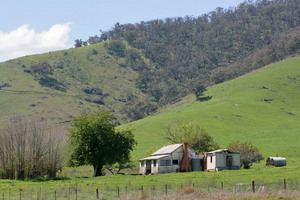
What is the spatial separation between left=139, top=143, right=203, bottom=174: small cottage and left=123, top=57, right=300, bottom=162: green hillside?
67.2ft

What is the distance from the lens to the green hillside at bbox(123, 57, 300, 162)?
10544 cm

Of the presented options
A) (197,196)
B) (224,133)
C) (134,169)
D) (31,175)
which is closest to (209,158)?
(134,169)

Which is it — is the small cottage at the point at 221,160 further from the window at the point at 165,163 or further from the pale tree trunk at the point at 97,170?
the pale tree trunk at the point at 97,170

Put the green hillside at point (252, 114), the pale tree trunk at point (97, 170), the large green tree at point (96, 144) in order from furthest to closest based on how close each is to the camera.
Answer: the green hillside at point (252, 114) → the pale tree trunk at point (97, 170) → the large green tree at point (96, 144)

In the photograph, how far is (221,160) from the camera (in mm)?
65750

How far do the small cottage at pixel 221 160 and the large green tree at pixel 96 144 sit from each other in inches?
525

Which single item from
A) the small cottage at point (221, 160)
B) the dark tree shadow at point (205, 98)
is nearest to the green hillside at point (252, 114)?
the dark tree shadow at point (205, 98)

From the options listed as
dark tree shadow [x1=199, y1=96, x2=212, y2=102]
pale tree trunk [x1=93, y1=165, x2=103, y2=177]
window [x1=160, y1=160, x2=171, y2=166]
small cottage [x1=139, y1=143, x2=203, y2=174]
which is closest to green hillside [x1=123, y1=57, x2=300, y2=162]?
dark tree shadow [x1=199, y1=96, x2=212, y2=102]

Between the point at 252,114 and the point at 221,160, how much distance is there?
77.5m

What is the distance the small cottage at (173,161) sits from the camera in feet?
218

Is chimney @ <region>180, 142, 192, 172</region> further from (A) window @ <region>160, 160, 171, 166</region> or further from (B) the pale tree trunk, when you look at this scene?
(B) the pale tree trunk

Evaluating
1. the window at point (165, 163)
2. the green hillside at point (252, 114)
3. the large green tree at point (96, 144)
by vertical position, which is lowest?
the window at point (165, 163)

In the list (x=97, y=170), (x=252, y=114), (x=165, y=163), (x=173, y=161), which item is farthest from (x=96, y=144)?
(x=252, y=114)

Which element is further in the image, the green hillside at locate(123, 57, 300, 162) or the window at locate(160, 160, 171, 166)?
the green hillside at locate(123, 57, 300, 162)
